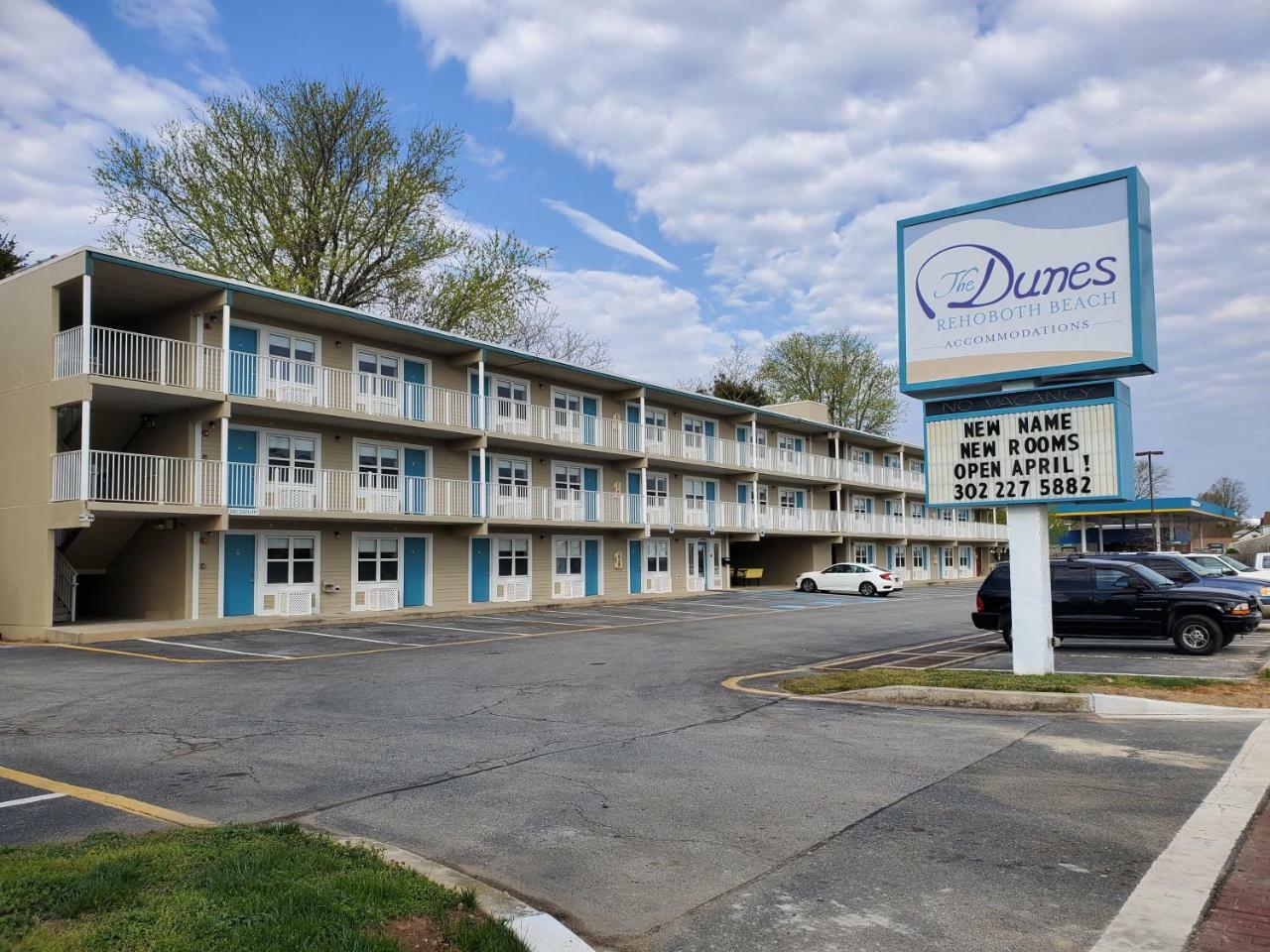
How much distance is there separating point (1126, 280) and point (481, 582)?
22517 millimetres

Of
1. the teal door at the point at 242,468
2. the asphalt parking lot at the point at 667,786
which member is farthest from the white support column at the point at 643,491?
the asphalt parking lot at the point at 667,786

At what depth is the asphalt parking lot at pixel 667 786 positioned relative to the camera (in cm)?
512

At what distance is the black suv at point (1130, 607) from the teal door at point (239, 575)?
17385 mm

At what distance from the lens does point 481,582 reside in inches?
1209

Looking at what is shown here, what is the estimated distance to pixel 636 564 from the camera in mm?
37156

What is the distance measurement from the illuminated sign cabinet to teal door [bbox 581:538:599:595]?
21.8 metres

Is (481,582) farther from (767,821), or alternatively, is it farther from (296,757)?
(767,821)

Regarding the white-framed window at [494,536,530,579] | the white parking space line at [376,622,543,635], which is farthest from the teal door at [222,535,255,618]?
the white-framed window at [494,536,530,579]

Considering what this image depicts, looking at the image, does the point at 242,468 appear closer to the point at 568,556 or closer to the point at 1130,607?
the point at 568,556

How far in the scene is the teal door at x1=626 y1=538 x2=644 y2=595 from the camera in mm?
36844

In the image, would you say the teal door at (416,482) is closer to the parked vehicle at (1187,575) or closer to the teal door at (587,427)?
the teal door at (587,427)

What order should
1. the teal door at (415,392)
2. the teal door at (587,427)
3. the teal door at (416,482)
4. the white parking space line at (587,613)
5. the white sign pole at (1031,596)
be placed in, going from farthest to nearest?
1. the teal door at (587,427)
2. the teal door at (415,392)
3. the teal door at (416,482)
4. the white parking space line at (587,613)
5. the white sign pole at (1031,596)

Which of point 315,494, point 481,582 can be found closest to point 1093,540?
point 481,582

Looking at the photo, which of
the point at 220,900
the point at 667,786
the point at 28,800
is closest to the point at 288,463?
the point at 28,800
